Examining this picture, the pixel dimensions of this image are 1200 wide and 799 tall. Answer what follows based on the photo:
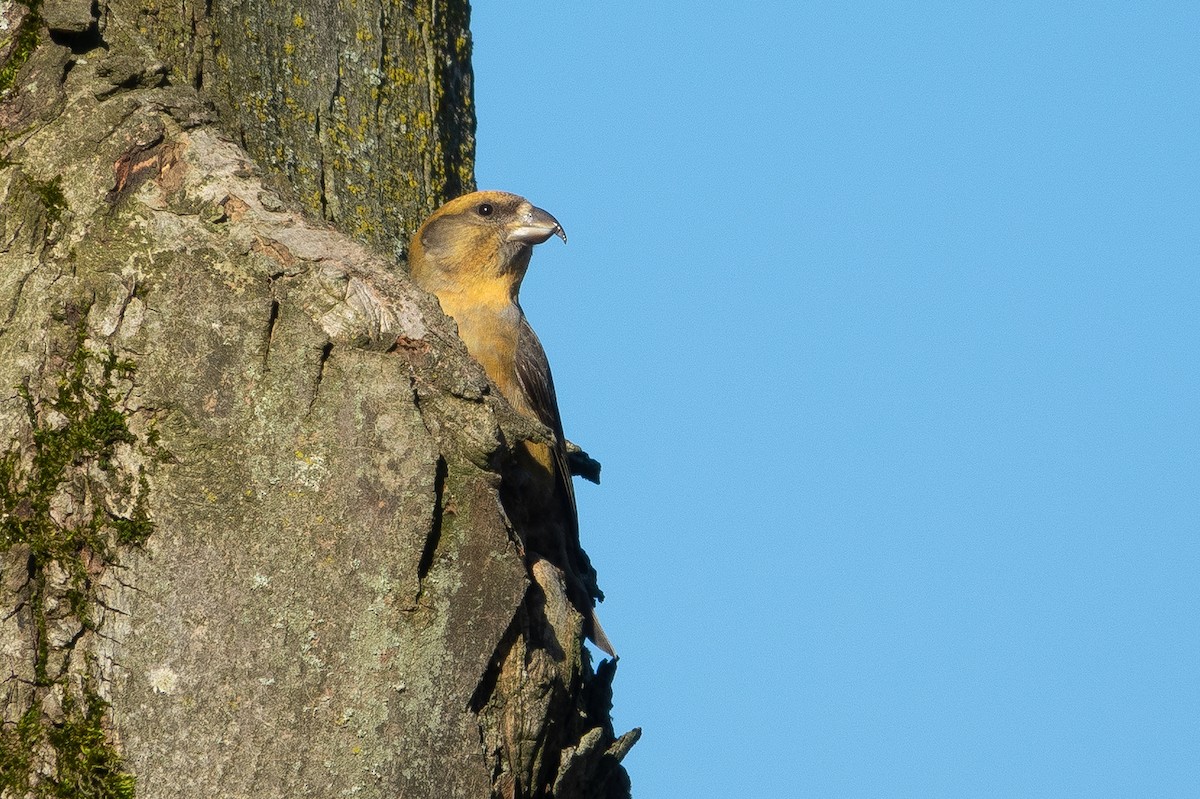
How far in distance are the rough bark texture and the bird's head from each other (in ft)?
5.88

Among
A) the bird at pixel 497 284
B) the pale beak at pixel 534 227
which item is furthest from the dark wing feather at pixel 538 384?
the pale beak at pixel 534 227

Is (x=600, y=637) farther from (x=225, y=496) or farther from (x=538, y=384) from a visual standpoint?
(x=225, y=496)

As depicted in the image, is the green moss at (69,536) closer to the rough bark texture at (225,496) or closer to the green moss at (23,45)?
the rough bark texture at (225,496)

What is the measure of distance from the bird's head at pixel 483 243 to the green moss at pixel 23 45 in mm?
1825

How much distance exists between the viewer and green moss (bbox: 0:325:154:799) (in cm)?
290

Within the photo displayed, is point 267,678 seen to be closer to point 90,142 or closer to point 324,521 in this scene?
point 324,521

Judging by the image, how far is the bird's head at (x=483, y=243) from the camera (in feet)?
18.0

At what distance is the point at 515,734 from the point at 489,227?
2923 mm

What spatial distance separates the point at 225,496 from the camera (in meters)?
3.10

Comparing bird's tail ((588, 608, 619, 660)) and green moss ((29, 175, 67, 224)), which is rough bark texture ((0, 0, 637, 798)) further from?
bird's tail ((588, 608, 619, 660))

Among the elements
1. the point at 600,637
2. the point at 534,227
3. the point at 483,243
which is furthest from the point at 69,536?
the point at 534,227

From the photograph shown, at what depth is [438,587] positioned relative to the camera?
313cm

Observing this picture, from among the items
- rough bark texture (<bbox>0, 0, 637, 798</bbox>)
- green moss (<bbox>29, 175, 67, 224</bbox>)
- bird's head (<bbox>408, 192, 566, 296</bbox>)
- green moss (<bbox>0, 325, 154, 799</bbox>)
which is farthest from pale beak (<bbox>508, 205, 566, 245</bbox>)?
green moss (<bbox>0, 325, 154, 799</bbox>)

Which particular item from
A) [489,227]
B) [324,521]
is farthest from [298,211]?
[489,227]
